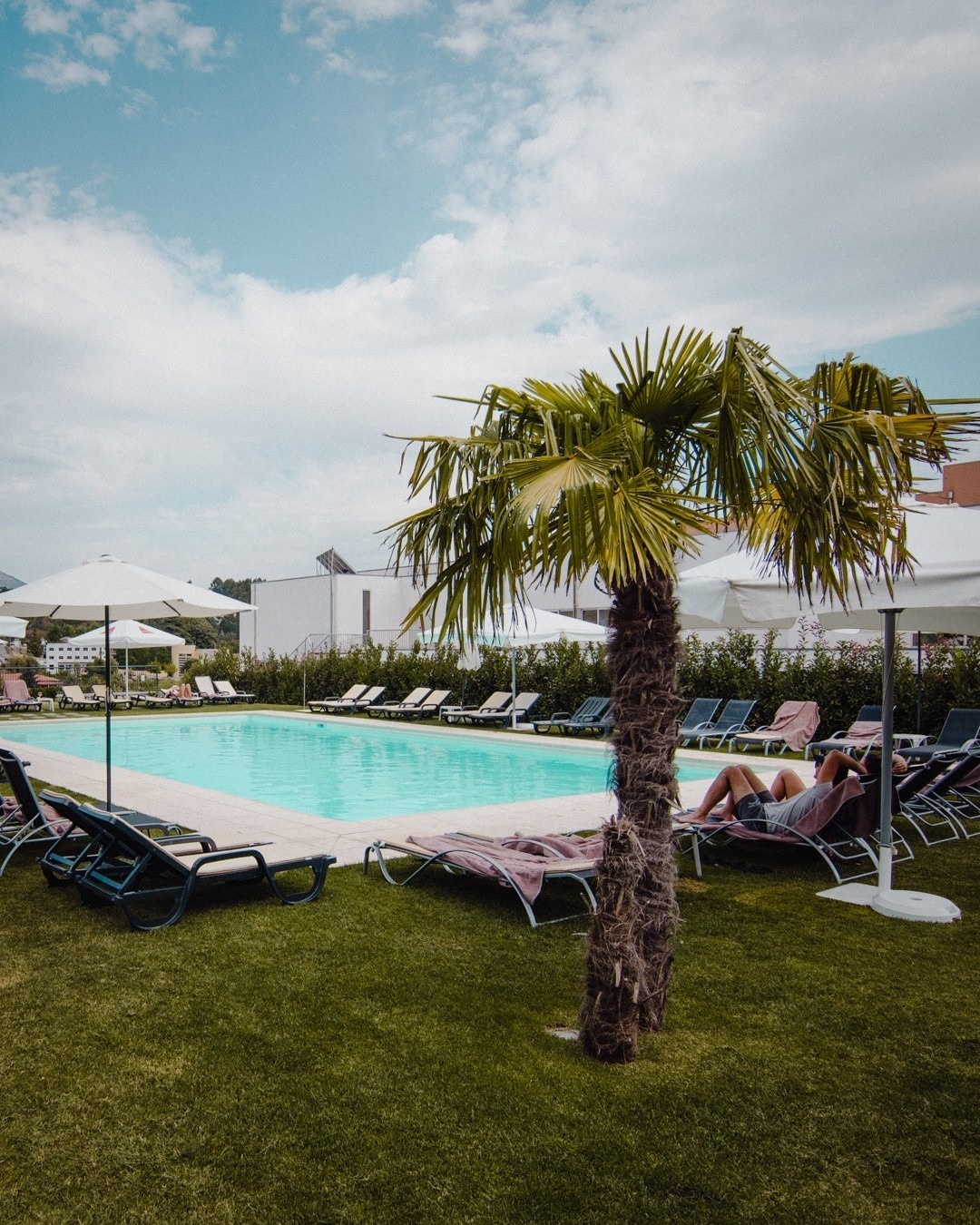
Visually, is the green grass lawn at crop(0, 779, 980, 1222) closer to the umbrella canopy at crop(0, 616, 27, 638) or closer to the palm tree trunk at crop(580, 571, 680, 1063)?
the palm tree trunk at crop(580, 571, 680, 1063)

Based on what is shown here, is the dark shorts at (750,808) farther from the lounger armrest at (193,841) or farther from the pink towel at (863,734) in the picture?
the pink towel at (863,734)

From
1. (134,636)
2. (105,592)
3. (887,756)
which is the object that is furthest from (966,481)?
(105,592)

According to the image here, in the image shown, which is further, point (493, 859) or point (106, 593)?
point (106, 593)

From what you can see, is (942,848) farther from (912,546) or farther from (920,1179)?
(920,1179)

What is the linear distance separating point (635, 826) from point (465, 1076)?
116cm

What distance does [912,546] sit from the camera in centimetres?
561

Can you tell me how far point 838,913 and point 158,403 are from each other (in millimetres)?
20022

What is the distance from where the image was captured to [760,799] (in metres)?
7.43

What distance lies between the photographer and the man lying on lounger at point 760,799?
6.99 m

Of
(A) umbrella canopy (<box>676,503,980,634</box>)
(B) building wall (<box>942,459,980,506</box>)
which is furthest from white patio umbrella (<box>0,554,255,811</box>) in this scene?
(B) building wall (<box>942,459,980,506</box>)

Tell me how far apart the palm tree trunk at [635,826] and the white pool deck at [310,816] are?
10.0ft

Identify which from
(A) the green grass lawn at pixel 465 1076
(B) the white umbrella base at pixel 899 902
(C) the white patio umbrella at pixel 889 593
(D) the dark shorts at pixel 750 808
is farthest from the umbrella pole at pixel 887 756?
(D) the dark shorts at pixel 750 808

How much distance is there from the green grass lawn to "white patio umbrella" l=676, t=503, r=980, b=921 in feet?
1.25

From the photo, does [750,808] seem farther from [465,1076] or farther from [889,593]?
[465,1076]
